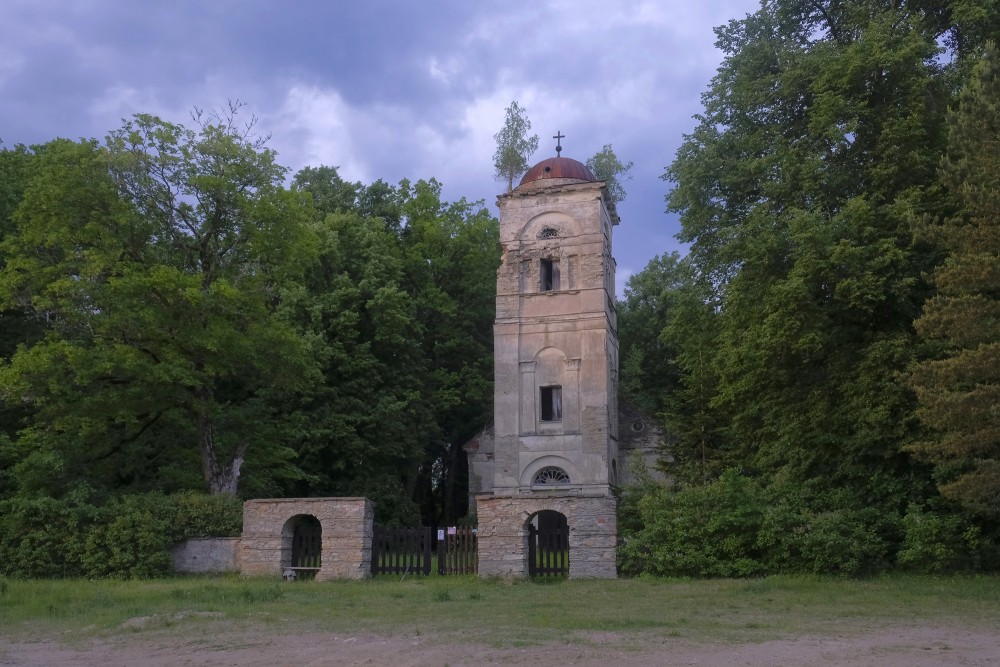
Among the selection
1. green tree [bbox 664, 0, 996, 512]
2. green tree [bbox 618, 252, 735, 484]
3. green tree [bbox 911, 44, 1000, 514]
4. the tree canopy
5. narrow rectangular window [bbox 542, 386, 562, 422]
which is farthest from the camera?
narrow rectangular window [bbox 542, 386, 562, 422]

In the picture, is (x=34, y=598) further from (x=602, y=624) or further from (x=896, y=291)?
(x=896, y=291)

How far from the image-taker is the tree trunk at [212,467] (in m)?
23.1

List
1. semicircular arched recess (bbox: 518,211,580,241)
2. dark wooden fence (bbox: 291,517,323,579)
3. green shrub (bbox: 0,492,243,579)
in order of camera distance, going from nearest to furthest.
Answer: green shrub (bbox: 0,492,243,579), dark wooden fence (bbox: 291,517,323,579), semicircular arched recess (bbox: 518,211,580,241)

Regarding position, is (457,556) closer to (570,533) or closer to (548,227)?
(570,533)

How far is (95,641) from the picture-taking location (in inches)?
414

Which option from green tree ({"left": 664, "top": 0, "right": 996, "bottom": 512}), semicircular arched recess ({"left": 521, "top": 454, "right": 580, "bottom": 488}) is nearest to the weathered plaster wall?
green tree ({"left": 664, "top": 0, "right": 996, "bottom": 512})

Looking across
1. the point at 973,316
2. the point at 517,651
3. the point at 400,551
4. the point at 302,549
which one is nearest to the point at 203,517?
the point at 302,549

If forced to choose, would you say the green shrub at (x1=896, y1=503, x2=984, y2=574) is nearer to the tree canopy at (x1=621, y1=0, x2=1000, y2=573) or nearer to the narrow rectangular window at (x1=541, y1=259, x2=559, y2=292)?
the tree canopy at (x1=621, y1=0, x2=1000, y2=573)

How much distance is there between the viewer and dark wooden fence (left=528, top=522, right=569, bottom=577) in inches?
755

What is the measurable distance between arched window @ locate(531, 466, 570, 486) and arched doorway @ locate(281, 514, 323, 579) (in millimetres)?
14133

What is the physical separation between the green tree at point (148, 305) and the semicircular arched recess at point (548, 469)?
10570 millimetres

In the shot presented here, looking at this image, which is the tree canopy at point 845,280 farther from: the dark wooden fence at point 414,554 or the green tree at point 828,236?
the dark wooden fence at point 414,554

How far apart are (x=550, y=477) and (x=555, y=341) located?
483 centimetres

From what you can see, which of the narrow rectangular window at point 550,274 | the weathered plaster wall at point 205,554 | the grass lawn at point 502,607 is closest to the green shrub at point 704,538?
the grass lawn at point 502,607
